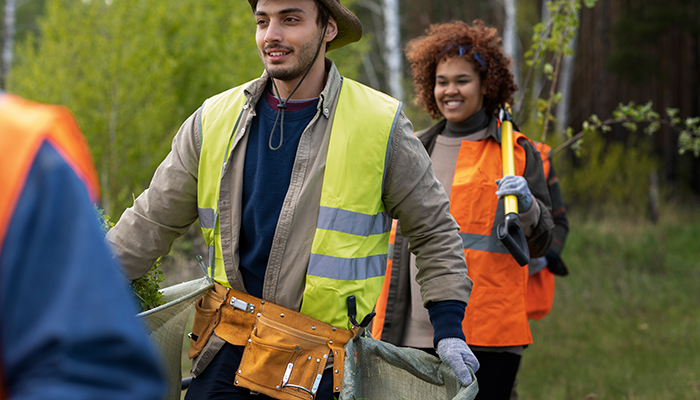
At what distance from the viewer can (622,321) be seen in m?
7.42

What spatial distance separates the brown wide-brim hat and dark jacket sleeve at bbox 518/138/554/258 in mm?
1356

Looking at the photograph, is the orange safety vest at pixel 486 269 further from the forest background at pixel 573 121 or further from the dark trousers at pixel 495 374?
the forest background at pixel 573 121

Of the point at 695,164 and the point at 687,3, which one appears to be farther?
the point at 695,164

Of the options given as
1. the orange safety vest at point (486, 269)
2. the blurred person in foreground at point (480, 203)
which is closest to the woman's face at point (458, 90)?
the blurred person in foreground at point (480, 203)

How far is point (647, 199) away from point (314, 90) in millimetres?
12422

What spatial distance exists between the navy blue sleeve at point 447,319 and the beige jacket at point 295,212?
0.03 metres

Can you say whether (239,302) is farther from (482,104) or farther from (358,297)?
(482,104)

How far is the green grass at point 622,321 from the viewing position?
5516 mm

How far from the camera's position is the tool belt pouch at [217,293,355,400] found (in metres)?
2.38

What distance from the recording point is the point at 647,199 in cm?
1349

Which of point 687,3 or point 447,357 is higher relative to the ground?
point 687,3

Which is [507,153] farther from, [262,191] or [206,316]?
[206,316]

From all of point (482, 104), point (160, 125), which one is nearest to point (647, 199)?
point (160, 125)

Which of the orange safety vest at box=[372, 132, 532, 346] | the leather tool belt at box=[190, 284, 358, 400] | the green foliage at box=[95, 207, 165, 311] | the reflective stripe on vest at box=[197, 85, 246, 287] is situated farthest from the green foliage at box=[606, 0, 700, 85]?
the green foliage at box=[95, 207, 165, 311]
